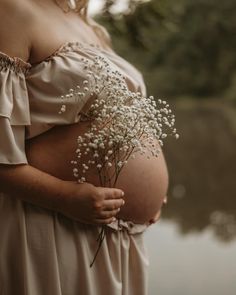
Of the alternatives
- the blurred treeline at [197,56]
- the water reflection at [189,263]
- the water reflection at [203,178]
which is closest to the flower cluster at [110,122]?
the water reflection at [189,263]

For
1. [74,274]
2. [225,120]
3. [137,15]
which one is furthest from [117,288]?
[225,120]

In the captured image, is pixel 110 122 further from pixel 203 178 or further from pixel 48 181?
pixel 203 178

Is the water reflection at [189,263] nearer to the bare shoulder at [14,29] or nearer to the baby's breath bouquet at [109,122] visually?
the baby's breath bouquet at [109,122]

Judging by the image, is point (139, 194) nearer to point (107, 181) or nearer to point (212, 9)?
point (107, 181)

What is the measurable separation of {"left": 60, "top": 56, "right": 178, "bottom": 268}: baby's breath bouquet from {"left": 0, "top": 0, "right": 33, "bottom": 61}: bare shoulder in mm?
148

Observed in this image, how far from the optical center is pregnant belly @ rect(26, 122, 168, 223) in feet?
4.54

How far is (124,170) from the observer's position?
1.46m

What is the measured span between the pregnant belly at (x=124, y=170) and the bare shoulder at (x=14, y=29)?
0.21 metres

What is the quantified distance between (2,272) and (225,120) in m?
12.1

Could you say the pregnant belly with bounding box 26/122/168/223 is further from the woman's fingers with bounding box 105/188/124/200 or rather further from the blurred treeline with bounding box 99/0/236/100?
the blurred treeline with bounding box 99/0/236/100

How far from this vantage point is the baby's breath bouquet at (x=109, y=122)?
1280 mm

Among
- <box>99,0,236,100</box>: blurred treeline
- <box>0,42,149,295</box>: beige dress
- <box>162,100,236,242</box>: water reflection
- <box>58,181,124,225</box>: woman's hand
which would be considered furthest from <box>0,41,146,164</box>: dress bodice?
<box>99,0,236,100</box>: blurred treeline

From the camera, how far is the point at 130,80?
1.53m

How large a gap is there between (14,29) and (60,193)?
1.23ft
